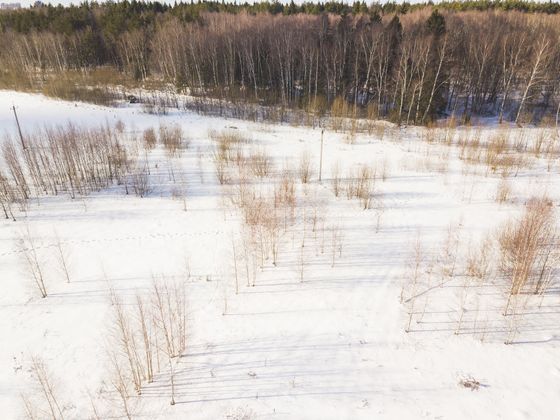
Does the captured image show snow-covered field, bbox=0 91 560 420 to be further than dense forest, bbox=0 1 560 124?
No

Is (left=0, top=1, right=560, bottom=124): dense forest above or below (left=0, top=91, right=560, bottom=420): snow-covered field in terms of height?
above

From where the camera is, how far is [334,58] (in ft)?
101

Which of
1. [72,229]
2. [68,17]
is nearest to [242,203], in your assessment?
[72,229]

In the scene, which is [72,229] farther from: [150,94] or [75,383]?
[150,94]

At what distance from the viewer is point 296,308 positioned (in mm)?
8430

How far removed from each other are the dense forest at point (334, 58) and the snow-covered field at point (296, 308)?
1588 centimetres

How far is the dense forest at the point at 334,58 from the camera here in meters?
28.2

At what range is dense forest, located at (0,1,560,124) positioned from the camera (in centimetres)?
2822

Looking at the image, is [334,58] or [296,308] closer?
[296,308]

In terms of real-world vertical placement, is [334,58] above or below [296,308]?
above

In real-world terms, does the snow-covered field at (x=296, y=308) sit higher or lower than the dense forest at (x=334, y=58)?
lower

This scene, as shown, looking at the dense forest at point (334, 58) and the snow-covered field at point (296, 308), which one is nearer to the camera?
the snow-covered field at point (296, 308)

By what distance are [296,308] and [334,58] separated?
27.8m

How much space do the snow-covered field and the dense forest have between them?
15.9 m
